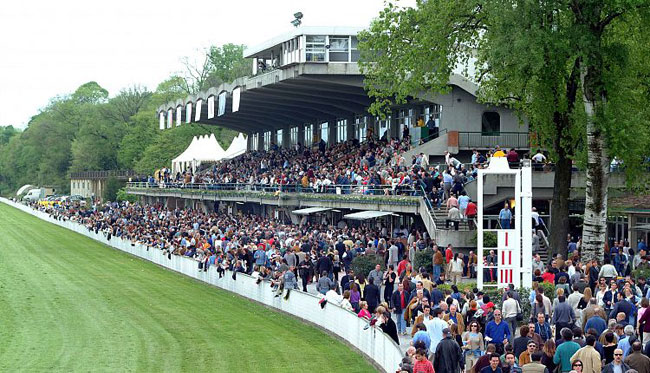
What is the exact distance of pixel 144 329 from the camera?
87.8 ft

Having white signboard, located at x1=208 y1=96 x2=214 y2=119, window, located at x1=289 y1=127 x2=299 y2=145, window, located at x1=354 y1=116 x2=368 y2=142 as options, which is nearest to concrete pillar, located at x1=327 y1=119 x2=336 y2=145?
window, located at x1=354 y1=116 x2=368 y2=142

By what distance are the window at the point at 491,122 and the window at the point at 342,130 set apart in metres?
15.5

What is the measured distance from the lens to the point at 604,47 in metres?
28.6

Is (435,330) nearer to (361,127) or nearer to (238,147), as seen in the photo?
(361,127)

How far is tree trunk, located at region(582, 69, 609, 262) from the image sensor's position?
2906 cm

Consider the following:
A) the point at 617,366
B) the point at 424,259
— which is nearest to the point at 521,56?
the point at 424,259

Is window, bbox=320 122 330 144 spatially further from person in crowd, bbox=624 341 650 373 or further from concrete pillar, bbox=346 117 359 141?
person in crowd, bbox=624 341 650 373

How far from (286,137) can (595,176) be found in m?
48.7

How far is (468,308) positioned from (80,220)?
57.4m

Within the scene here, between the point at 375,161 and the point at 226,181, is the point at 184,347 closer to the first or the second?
the point at 375,161

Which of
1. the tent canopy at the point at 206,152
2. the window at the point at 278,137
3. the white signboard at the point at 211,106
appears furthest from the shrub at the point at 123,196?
the white signboard at the point at 211,106

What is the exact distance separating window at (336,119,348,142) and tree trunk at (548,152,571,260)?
1181 inches

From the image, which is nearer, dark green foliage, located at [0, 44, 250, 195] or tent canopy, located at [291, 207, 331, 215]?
tent canopy, located at [291, 207, 331, 215]

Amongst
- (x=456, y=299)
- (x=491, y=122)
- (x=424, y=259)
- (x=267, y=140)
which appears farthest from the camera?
(x=267, y=140)
